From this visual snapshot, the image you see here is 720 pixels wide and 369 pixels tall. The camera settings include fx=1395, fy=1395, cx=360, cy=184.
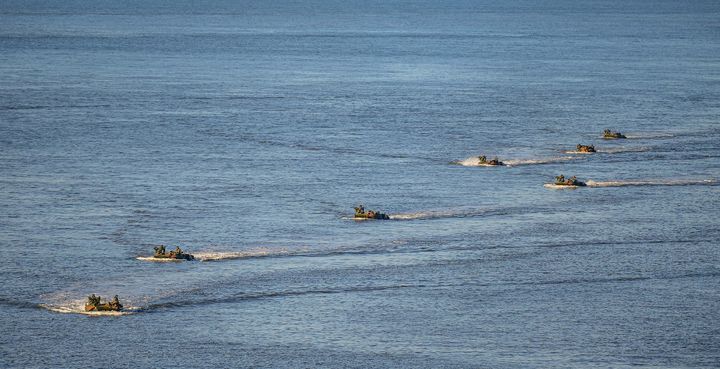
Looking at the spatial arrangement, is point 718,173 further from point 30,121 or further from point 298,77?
point 298,77

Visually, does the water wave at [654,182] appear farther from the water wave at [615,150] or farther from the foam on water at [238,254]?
the foam on water at [238,254]

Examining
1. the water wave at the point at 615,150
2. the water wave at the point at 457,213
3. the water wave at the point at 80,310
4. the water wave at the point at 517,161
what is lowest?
the water wave at the point at 80,310

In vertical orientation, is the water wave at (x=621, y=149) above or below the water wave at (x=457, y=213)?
above

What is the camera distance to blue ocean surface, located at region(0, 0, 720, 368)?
17.3 m

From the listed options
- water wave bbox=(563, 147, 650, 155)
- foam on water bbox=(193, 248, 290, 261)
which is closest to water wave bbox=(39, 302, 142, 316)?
foam on water bbox=(193, 248, 290, 261)

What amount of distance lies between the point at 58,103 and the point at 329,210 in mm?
20714

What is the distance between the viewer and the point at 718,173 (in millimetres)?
30141

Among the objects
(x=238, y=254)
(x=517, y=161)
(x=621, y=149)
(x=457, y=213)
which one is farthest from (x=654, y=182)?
(x=238, y=254)

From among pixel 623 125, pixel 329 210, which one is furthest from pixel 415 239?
pixel 623 125

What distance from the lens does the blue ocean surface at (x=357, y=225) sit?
56.9ft

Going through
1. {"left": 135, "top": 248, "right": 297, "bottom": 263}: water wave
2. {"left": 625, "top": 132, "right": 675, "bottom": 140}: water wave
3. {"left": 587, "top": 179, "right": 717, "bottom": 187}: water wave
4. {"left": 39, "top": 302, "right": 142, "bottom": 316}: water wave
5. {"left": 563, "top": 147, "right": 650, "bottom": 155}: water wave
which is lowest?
{"left": 39, "top": 302, "right": 142, "bottom": 316}: water wave

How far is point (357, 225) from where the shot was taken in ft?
79.0

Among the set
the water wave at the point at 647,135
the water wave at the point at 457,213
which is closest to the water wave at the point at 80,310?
the water wave at the point at 457,213

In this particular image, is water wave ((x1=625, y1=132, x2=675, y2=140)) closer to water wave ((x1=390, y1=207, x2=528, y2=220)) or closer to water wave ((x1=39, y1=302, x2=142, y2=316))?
water wave ((x1=390, y1=207, x2=528, y2=220))
